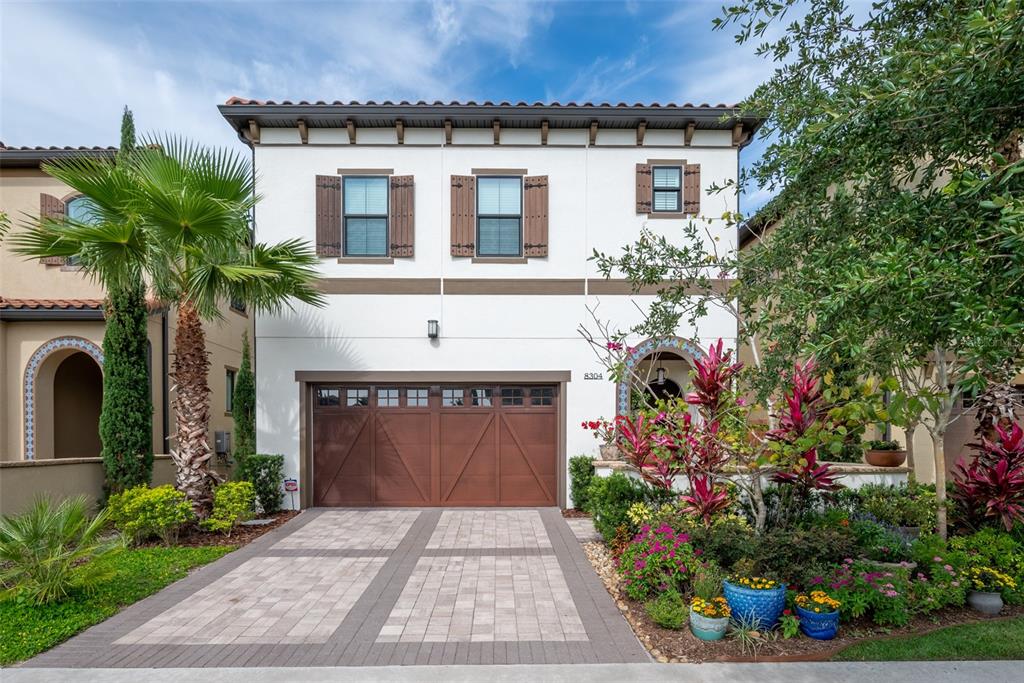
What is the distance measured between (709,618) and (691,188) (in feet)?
26.6

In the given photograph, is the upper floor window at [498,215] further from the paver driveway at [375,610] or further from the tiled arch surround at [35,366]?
the tiled arch surround at [35,366]

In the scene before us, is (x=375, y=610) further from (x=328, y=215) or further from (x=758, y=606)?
(x=328, y=215)

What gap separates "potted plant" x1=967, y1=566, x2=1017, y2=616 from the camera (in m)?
5.66

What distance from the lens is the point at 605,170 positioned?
35.0ft

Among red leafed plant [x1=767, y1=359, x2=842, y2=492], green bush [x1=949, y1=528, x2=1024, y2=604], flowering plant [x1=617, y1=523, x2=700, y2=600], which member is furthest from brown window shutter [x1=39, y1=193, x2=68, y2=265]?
green bush [x1=949, y1=528, x2=1024, y2=604]

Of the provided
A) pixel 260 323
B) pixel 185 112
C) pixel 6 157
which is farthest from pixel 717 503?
pixel 6 157

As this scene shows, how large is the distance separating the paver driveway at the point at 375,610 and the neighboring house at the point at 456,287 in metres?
2.20

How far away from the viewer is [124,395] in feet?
29.8

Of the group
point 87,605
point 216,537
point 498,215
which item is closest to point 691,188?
point 498,215

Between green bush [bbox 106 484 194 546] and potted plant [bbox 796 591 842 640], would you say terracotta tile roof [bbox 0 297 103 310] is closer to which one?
green bush [bbox 106 484 194 546]

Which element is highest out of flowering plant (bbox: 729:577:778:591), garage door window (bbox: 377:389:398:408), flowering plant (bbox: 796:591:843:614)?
garage door window (bbox: 377:389:398:408)

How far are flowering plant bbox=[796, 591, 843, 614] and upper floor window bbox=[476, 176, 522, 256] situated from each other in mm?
7543

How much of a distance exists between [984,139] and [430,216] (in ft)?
27.9

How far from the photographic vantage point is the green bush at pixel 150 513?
798 cm
